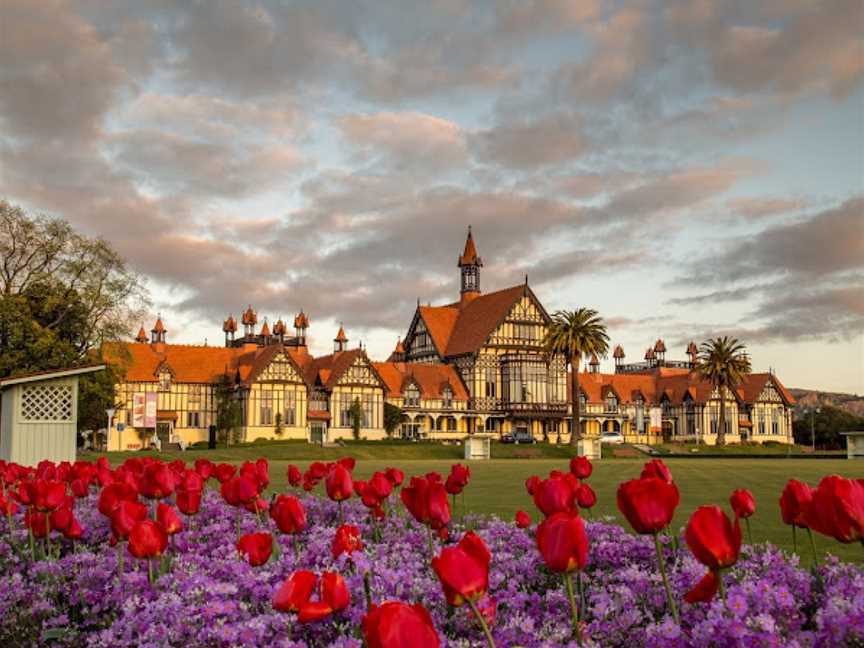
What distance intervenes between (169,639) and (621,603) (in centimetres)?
280

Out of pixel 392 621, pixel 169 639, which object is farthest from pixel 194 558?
pixel 392 621

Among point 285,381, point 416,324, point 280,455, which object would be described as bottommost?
point 280,455

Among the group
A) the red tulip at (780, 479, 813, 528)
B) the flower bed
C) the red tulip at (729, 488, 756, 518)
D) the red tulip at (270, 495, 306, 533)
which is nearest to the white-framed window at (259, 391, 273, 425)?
the flower bed

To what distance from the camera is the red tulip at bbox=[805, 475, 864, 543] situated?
13.8 feet

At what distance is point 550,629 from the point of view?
16.7ft

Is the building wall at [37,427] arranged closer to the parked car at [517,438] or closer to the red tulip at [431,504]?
the red tulip at [431,504]

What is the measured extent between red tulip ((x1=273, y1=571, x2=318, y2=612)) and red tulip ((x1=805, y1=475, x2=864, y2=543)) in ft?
8.21

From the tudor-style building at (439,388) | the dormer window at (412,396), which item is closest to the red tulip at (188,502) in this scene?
the tudor-style building at (439,388)

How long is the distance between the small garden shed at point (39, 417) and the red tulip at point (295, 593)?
24.7 metres

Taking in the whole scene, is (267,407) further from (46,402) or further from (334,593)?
(334,593)

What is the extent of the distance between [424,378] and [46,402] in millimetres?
72460

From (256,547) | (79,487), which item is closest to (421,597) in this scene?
(256,547)

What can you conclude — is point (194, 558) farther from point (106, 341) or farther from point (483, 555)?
point (106, 341)

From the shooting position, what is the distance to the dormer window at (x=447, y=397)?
322ft
